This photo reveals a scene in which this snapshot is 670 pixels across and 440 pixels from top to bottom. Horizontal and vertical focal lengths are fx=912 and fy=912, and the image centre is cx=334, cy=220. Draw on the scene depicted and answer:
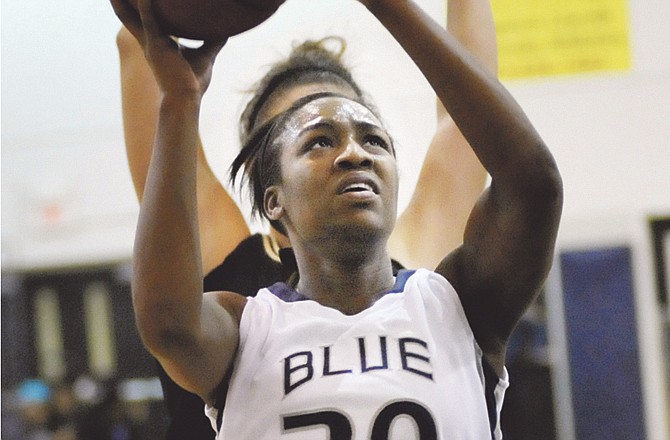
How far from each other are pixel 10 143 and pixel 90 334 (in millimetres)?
416

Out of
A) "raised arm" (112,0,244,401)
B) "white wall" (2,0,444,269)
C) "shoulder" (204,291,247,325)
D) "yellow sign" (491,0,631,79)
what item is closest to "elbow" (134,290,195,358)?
"raised arm" (112,0,244,401)

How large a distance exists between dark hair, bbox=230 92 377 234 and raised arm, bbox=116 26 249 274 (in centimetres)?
14

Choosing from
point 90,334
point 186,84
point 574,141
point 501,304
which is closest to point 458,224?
point 501,304

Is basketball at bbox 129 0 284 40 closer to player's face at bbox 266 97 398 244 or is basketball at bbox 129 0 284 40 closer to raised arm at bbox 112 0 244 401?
raised arm at bbox 112 0 244 401

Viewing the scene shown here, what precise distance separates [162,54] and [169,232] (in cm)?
14

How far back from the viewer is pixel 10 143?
1798 mm

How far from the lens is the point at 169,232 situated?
2.32ft

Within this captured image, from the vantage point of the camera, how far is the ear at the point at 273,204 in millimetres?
923

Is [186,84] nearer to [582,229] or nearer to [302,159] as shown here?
[302,159]

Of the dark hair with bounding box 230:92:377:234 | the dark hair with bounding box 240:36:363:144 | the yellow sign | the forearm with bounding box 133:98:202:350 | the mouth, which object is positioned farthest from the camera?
the yellow sign

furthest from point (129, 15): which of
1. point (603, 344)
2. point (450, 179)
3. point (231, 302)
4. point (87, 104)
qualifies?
point (603, 344)

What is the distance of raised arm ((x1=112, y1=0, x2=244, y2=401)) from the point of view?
0.71 metres

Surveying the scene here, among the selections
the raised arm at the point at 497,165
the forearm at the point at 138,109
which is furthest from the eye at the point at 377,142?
the forearm at the point at 138,109

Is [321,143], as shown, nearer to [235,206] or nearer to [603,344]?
[235,206]
